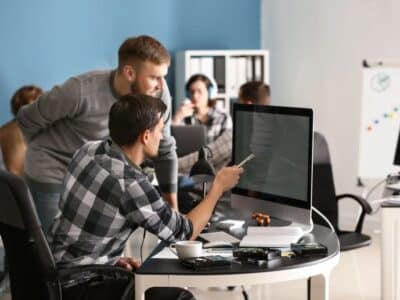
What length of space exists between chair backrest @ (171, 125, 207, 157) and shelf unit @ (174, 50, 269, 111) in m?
1.40

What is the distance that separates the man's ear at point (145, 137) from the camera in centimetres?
322

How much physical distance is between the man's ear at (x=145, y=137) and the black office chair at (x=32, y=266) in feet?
1.49

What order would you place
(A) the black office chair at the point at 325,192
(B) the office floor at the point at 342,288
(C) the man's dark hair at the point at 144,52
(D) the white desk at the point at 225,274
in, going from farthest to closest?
(B) the office floor at the point at 342,288, (A) the black office chair at the point at 325,192, (C) the man's dark hair at the point at 144,52, (D) the white desk at the point at 225,274

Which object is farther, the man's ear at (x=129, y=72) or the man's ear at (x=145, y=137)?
the man's ear at (x=129, y=72)

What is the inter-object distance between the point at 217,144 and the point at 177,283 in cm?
299

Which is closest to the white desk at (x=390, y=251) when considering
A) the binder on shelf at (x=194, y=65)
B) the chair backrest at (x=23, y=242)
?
the chair backrest at (x=23, y=242)

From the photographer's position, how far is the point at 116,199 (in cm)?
313

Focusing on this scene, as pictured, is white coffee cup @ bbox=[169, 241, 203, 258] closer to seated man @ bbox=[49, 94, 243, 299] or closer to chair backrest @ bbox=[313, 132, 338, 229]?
seated man @ bbox=[49, 94, 243, 299]

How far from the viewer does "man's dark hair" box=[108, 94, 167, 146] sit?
3197 millimetres

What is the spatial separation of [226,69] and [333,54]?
0.92 meters

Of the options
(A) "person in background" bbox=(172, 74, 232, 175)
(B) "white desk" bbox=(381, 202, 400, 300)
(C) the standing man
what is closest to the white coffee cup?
(C) the standing man

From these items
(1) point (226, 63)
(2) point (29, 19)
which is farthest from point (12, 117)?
(1) point (226, 63)

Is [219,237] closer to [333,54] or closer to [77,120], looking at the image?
[77,120]

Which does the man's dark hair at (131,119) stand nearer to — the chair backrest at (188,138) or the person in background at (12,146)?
the person in background at (12,146)
